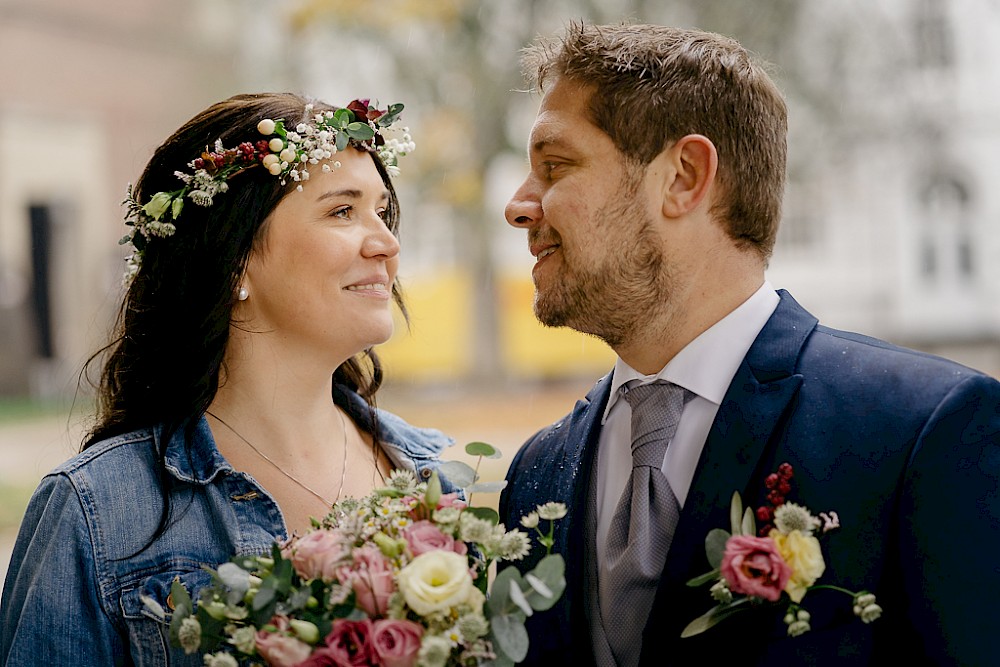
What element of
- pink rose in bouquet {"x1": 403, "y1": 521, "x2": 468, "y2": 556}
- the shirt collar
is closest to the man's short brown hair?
the shirt collar

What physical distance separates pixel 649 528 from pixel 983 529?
477mm

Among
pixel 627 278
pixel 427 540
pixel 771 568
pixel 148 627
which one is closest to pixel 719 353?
pixel 627 278

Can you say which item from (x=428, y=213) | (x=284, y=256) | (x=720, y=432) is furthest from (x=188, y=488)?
(x=428, y=213)

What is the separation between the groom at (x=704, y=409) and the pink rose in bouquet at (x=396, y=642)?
1.41ft

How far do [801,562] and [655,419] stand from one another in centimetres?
46

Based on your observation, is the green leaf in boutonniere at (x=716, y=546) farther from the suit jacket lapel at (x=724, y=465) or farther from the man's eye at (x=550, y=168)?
the man's eye at (x=550, y=168)

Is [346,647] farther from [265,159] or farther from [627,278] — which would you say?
[265,159]

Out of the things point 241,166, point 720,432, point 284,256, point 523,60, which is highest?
point 523,60

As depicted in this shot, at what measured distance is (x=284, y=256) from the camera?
6.84 feet

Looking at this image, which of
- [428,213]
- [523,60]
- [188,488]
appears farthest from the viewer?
[428,213]

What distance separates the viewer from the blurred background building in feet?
22.1

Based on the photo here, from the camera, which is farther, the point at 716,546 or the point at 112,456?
the point at 112,456

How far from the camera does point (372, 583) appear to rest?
1.41 metres

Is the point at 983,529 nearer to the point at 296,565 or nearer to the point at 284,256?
the point at 296,565
